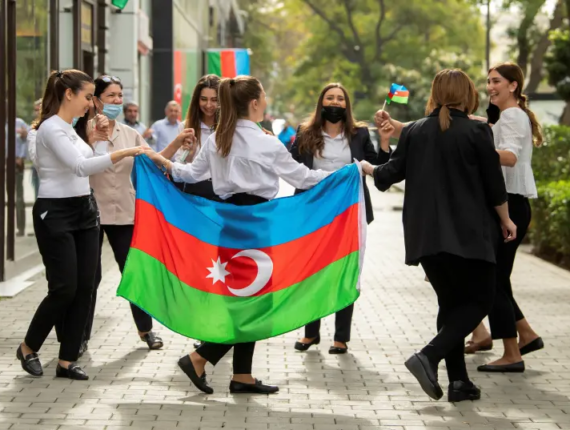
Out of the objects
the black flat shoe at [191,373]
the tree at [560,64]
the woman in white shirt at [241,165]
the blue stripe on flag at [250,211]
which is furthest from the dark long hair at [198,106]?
the tree at [560,64]

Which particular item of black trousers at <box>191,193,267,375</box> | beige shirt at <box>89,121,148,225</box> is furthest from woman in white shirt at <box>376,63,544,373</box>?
beige shirt at <box>89,121,148,225</box>

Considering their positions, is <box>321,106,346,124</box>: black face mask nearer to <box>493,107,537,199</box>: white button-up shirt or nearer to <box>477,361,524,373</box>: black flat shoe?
<box>493,107,537,199</box>: white button-up shirt

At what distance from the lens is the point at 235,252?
7199 millimetres

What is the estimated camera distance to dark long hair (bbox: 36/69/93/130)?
7.41 meters

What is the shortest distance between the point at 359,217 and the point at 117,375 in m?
1.82

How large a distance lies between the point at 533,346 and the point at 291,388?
1.93 m

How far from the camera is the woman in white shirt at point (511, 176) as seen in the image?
307 inches

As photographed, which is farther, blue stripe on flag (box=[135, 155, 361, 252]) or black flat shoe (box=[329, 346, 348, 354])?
black flat shoe (box=[329, 346, 348, 354])

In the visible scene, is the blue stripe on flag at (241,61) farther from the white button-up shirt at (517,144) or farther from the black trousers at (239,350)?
the black trousers at (239,350)

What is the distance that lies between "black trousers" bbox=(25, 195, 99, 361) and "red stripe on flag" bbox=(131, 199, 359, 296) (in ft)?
1.27

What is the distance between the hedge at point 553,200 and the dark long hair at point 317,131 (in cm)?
629

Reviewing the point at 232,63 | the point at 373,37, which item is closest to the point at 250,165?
the point at 232,63

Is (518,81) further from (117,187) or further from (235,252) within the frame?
(117,187)

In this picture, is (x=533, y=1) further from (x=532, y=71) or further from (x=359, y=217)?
(x=359, y=217)
